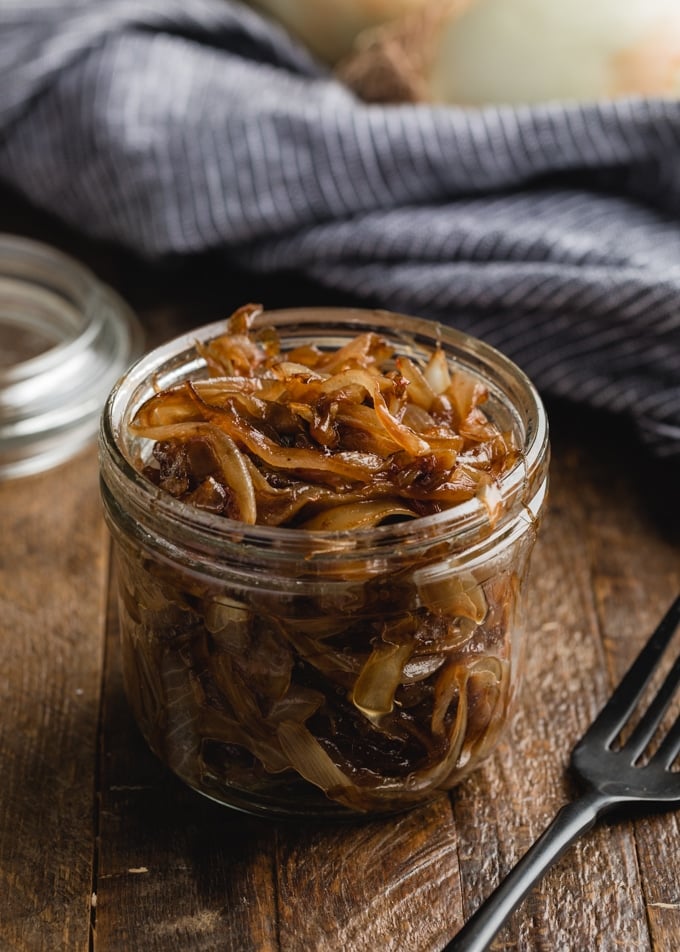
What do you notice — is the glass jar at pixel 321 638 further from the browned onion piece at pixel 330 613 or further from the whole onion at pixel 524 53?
the whole onion at pixel 524 53

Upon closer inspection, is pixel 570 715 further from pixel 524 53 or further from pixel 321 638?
pixel 524 53

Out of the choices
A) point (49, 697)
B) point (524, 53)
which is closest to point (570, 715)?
point (49, 697)

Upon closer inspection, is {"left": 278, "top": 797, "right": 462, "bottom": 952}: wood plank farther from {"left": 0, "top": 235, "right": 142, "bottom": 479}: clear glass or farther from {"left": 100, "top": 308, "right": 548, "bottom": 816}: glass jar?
{"left": 0, "top": 235, "right": 142, "bottom": 479}: clear glass

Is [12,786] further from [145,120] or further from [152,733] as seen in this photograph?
[145,120]

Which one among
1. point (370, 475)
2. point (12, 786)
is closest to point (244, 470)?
point (370, 475)

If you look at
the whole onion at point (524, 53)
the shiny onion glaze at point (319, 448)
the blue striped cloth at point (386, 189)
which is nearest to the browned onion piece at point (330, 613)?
the shiny onion glaze at point (319, 448)

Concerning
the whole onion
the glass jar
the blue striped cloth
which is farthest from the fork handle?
the whole onion
